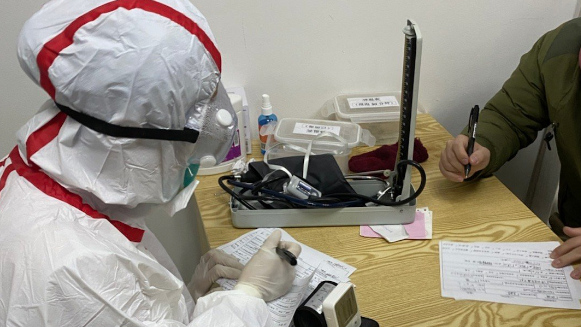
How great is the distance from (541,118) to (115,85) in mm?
1225

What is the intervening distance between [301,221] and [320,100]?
22.8 inches

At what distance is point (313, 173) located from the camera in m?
1.24

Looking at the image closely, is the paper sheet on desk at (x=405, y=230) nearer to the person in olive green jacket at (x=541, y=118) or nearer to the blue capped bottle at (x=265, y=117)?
the person in olive green jacket at (x=541, y=118)

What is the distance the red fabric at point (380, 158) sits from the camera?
4.47 ft

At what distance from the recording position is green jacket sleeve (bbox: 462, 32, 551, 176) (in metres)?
1.38

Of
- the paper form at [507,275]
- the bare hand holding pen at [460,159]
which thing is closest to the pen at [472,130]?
the bare hand holding pen at [460,159]

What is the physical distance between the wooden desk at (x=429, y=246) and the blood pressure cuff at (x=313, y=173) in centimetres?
10

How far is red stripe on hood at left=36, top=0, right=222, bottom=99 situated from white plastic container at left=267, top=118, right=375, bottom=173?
2.08 feet

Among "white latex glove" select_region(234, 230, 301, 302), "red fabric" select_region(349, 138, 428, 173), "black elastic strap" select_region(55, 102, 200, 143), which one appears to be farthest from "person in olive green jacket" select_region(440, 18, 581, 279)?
"black elastic strap" select_region(55, 102, 200, 143)

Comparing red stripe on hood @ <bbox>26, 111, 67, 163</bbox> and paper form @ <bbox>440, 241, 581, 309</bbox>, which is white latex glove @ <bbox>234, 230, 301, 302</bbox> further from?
red stripe on hood @ <bbox>26, 111, 67, 163</bbox>

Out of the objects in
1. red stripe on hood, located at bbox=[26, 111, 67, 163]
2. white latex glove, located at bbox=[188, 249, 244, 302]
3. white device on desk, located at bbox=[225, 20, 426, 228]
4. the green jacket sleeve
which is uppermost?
red stripe on hood, located at bbox=[26, 111, 67, 163]

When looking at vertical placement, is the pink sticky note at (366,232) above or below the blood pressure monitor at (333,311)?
below

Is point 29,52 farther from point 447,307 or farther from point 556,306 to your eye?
point 556,306

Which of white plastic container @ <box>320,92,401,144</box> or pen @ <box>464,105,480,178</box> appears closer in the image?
pen @ <box>464,105,480,178</box>
